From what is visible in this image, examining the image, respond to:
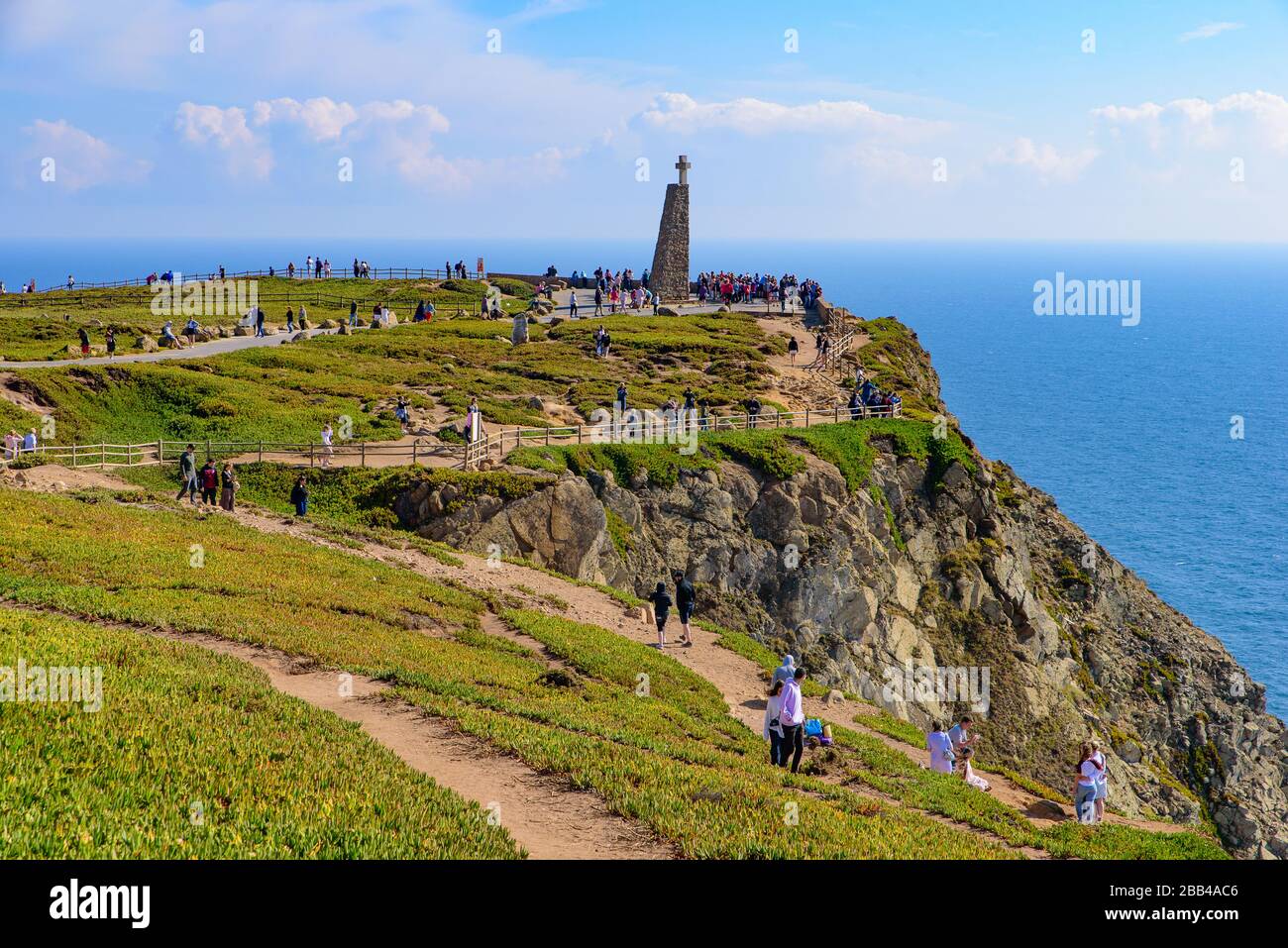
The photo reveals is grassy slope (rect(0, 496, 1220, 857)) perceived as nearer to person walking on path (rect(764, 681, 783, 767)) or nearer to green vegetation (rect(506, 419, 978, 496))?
person walking on path (rect(764, 681, 783, 767))

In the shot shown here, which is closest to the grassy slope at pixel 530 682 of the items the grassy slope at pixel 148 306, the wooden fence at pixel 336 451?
the wooden fence at pixel 336 451

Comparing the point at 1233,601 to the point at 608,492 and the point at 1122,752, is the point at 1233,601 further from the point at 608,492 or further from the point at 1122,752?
the point at 608,492

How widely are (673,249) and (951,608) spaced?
45.6m

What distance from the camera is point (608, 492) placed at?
40.2 metres

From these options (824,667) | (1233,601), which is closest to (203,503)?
(824,667)

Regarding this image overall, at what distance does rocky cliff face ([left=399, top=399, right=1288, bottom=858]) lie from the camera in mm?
39719

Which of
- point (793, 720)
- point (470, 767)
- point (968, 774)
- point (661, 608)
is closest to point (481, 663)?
point (661, 608)

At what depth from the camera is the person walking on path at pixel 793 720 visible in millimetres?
18031

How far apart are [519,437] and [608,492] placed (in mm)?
3991

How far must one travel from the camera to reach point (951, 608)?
1863 inches

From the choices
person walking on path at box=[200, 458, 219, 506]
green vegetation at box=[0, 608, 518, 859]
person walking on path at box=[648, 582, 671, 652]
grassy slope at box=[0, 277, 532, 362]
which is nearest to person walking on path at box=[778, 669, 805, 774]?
green vegetation at box=[0, 608, 518, 859]

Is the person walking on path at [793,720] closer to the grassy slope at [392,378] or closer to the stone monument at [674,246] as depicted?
the grassy slope at [392,378]

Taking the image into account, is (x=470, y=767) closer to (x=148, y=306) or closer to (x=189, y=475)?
(x=189, y=475)

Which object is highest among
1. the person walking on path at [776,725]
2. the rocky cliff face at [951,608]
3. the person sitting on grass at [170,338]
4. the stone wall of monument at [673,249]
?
the stone wall of monument at [673,249]
